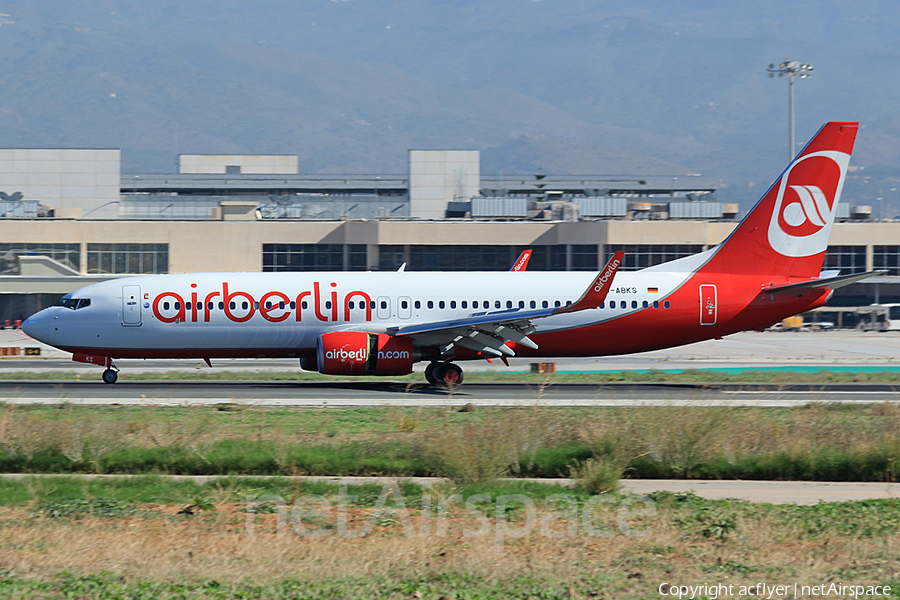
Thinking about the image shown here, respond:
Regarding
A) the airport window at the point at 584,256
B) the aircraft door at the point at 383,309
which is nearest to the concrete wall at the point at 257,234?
the airport window at the point at 584,256

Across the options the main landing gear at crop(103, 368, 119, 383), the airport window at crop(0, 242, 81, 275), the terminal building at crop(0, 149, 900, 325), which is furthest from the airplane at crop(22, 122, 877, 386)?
the airport window at crop(0, 242, 81, 275)

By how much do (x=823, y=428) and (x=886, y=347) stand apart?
1520 inches

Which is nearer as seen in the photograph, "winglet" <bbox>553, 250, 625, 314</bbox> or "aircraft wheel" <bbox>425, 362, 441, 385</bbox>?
"winglet" <bbox>553, 250, 625, 314</bbox>

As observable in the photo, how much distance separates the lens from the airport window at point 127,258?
68.9 m

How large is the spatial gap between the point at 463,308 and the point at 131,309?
35.4 feet

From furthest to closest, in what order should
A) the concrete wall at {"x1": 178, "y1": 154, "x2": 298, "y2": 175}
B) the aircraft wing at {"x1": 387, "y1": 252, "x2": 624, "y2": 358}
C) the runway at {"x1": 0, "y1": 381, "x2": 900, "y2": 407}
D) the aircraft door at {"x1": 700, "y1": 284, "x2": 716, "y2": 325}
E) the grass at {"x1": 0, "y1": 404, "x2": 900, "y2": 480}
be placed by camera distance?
the concrete wall at {"x1": 178, "y1": 154, "x2": 298, "y2": 175} < the aircraft door at {"x1": 700, "y1": 284, "x2": 716, "y2": 325} < the aircraft wing at {"x1": 387, "y1": 252, "x2": 624, "y2": 358} < the runway at {"x1": 0, "y1": 381, "x2": 900, "y2": 407} < the grass at {"x1": 0, "y1": 404, "x2": 900, "y2": 480}

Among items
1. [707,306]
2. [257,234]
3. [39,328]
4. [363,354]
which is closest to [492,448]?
[363,354]

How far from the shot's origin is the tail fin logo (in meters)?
31.2

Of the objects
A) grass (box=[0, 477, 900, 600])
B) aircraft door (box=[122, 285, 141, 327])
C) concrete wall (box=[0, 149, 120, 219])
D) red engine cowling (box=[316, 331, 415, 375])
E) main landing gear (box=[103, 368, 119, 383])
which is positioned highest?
concrete wall (box=[0, 149, 120, 219])

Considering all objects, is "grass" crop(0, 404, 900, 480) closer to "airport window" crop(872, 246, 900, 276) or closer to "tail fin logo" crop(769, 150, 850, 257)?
"tail fin logo" crop(769, 150, 850, 257)

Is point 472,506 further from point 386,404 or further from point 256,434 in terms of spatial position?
point 386,404

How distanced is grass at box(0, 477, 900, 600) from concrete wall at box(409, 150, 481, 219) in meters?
91.1

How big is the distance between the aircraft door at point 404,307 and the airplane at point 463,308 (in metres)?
0.03

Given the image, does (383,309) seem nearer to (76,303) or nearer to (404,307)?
(404,307)
